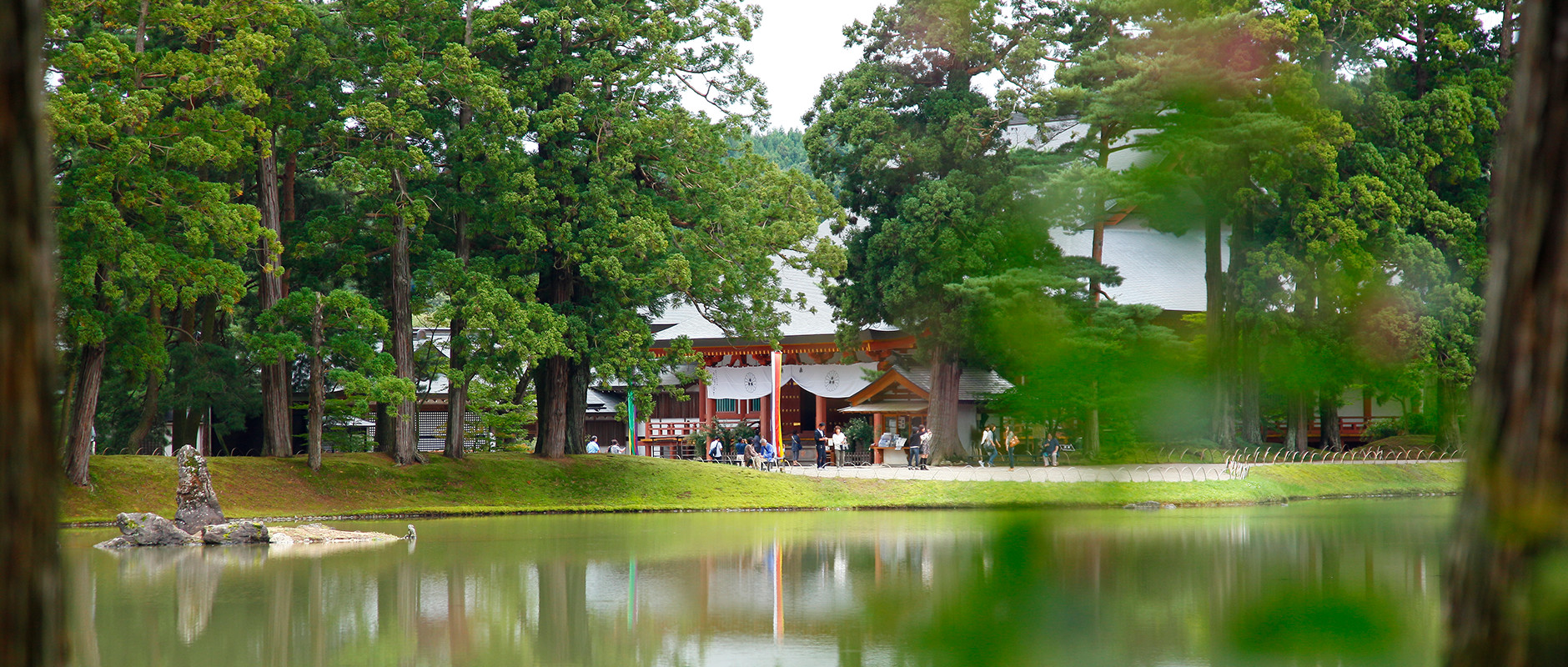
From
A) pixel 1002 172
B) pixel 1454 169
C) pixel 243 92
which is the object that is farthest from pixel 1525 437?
pixel 1454 169

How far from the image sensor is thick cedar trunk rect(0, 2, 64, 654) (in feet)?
6.41

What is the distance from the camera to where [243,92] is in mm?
18578

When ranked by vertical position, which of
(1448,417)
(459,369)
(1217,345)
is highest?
(1217,345)

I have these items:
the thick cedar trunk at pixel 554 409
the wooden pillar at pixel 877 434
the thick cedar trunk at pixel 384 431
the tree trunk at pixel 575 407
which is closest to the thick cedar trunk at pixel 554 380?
the thick cedar trunk at pixel 554 409

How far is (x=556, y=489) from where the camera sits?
22578 mm

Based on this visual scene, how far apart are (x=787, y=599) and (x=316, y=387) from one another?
13.3 meters

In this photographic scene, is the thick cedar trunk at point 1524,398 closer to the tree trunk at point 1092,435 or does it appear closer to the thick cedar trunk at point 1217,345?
the tree trunk at point 1092,435

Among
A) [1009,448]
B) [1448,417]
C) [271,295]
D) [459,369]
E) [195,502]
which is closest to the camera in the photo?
[195,502]

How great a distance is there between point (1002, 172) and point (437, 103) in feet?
37.4

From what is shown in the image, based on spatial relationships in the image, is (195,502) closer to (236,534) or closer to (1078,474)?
(236,534)

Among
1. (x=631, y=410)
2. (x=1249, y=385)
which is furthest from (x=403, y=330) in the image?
(x=1249, y=385)

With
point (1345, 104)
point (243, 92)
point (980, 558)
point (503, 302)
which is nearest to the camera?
point (980, 558)

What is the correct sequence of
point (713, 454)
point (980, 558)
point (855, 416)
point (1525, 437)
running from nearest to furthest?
point (1525, 437), point (980, 558), point (713, 454), point (855, 416)

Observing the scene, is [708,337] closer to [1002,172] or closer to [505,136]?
[1002,172]
